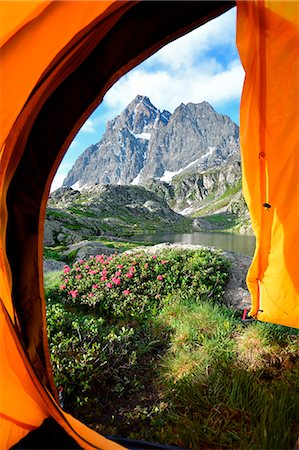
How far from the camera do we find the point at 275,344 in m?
3.58

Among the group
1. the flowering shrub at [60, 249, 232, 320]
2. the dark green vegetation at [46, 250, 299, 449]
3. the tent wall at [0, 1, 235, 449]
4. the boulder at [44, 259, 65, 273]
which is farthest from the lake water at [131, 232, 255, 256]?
the tent wall at [0, 1, 235, 449]

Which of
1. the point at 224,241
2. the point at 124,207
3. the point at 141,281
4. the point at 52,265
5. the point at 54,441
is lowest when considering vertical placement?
the point at 224,241

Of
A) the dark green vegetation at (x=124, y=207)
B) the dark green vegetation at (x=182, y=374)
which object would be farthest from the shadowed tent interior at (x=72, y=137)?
the dark green vegetation at (x=124, y=207)

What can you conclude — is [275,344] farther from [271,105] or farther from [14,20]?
[14,20]

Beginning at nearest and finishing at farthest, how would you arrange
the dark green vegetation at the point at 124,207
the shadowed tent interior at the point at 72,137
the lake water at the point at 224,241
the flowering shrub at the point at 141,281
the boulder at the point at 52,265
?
the shadowed tent interior at the point at 72,137
the flowering shrub at the point at 141,281
the boulder at the point at 52,265
the lake water at the point at 224,241
the dark green vegetation at the point at 124,207

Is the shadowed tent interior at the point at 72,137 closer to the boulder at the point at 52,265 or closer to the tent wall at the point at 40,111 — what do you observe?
the tent wall at the point at 40,111

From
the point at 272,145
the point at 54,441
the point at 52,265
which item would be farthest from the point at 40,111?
the point at 52,265

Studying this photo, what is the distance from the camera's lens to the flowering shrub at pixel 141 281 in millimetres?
5461

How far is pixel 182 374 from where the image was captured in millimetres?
A: 3348

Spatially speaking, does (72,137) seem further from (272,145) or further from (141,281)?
(141,281)

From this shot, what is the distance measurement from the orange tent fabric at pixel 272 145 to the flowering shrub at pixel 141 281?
8.15 feet

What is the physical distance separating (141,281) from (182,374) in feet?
8.93

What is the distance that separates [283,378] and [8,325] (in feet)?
8.54

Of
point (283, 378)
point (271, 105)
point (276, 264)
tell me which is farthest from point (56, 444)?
point (271, 105)
